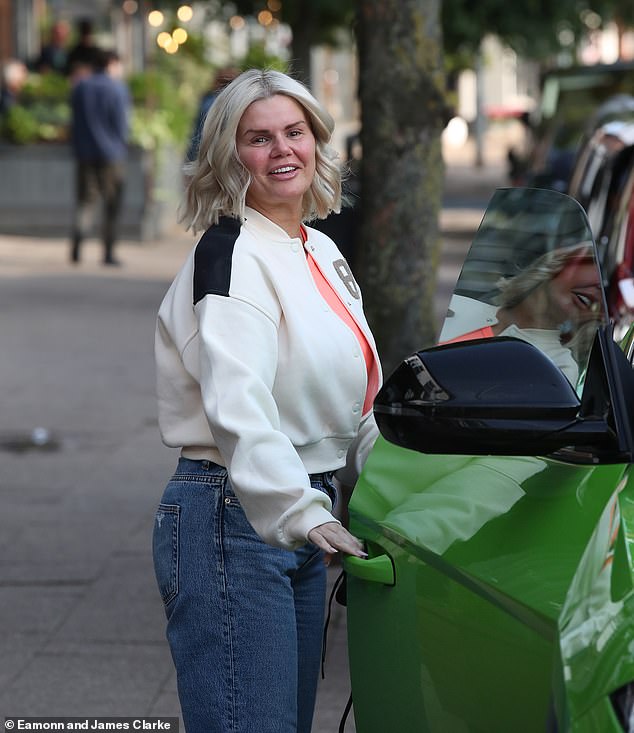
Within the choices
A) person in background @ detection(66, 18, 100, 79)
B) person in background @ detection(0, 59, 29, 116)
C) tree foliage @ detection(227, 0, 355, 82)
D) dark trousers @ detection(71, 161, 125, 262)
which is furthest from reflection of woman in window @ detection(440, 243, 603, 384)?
person in background @ detection(0, 59, 29, 116)

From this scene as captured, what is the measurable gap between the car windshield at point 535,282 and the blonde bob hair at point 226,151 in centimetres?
43

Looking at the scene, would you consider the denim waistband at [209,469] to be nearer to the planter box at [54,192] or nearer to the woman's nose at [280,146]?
the woman's nose at [280,146]

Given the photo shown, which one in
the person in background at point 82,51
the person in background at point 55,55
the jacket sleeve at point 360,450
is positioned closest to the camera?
the jacket sleeve at point 360,450

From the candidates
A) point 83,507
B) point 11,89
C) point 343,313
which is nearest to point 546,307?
point 343,313

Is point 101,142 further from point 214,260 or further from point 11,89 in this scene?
point 214,260

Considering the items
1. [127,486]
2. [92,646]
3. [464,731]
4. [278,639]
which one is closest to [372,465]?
[278,639]

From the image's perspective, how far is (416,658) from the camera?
2.50 metres

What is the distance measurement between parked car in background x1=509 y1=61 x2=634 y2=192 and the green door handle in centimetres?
1055

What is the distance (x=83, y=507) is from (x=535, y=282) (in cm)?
438

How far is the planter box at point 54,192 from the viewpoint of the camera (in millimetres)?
17469

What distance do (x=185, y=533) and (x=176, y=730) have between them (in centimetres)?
170

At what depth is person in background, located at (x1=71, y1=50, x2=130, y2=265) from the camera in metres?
14.9

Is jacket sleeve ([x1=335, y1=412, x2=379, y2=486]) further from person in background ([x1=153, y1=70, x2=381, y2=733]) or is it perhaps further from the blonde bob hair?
the blonde bob hair

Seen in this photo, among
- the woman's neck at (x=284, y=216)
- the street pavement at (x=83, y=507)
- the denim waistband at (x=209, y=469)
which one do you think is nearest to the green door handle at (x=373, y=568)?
Answer: the denim waistband at (x=209, y=469)
